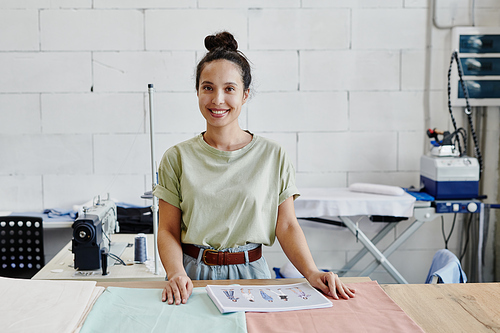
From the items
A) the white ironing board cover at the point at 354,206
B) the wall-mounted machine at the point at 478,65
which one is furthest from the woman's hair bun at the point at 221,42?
the wall-mounted machine at the point at 478,65

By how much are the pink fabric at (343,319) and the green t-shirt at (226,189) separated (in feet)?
1.23

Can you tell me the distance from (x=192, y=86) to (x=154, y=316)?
2.32m

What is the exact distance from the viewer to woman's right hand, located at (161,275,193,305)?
114cm

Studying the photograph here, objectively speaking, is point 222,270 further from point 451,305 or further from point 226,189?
point 451,305

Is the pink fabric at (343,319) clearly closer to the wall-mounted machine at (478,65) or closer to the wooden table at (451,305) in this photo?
the wooden table at (451,305)

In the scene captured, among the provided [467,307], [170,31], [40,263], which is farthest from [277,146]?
[170,31]

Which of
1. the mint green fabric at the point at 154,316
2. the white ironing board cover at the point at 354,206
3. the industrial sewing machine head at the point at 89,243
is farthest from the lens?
the white ironing board cover at the point at 354,206

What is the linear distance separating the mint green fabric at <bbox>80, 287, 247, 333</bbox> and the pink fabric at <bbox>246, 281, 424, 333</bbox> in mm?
54

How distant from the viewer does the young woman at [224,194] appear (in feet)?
4.63

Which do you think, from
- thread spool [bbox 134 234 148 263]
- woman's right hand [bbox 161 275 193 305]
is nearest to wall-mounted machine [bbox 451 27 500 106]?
thread spool [bbox 134 234 148 263]

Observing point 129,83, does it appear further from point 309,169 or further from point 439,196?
point 439,196

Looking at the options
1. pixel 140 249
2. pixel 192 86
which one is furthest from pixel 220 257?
pixel 192 86

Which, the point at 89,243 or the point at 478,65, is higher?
the point at 478,65

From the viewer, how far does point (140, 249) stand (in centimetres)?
206
